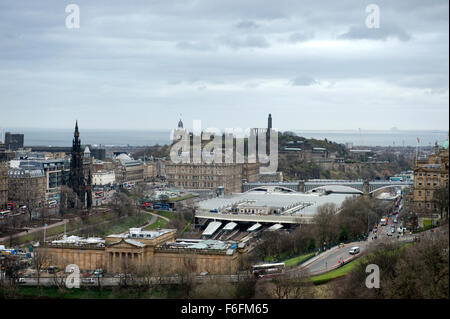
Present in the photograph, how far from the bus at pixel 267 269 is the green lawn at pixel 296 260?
2.37ft

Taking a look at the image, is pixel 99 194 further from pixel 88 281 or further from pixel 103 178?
pixel 88 281

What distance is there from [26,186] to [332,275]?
1736 inches

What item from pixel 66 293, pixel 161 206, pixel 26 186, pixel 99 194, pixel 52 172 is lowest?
pixel 66 293

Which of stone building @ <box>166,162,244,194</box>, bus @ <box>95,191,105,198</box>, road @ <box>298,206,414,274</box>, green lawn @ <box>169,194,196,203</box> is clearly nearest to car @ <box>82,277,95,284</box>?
road @ <box>298,206,414,274</box>

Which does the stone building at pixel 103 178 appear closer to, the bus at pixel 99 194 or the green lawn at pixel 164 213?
the bus at pixel 99 194

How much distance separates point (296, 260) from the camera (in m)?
41.2

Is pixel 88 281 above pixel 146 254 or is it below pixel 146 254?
below

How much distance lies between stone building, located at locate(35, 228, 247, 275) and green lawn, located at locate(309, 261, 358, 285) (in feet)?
19.8

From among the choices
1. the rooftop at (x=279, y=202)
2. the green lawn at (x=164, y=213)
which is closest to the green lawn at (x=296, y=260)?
the rooftop at (x=279, y=202)

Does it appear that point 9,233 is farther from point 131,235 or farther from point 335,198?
point 335,198

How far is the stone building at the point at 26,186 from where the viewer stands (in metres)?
66.5

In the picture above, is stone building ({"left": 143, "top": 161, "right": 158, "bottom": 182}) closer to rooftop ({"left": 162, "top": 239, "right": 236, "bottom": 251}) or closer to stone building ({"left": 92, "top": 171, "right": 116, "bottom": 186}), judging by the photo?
stone building ({"left": 92, "top": 171, "right": 116, "bottom": 186})

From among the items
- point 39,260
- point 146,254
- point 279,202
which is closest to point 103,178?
point 279,202

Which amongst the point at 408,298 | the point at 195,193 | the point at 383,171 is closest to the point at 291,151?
the point at 383,171
